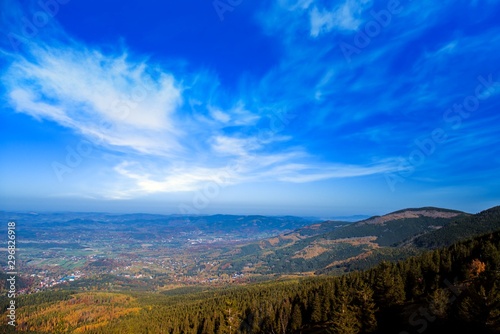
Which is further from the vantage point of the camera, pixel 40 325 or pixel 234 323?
pixel 40 325

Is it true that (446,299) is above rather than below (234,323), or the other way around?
above

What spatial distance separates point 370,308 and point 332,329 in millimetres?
12621

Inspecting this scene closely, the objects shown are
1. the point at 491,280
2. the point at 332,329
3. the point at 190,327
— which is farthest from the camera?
the point at 190,327

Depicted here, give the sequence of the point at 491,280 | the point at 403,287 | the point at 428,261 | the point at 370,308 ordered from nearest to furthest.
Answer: the point at 491,280 < the point at 370,308 < the point at 403,287 < the point at 428,261

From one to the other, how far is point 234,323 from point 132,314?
405ft

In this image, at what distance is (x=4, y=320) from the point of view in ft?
504

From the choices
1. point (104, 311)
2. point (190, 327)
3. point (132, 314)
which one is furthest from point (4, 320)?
point (190, 327)

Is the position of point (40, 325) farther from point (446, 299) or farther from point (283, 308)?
point (446, 299)

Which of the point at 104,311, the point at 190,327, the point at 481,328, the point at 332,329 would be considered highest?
the point at 481,328

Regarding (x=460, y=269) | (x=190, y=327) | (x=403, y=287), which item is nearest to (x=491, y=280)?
(x=403, y=287)

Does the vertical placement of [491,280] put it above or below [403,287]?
above

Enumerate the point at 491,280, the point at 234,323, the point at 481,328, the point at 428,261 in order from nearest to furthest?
1. the point at 481,328
2. the point at 491,280
3. the point at 234,323
4. the point at 428,261

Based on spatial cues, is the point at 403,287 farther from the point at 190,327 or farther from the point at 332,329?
the point at 190,327

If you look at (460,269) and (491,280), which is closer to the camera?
(491,280)
